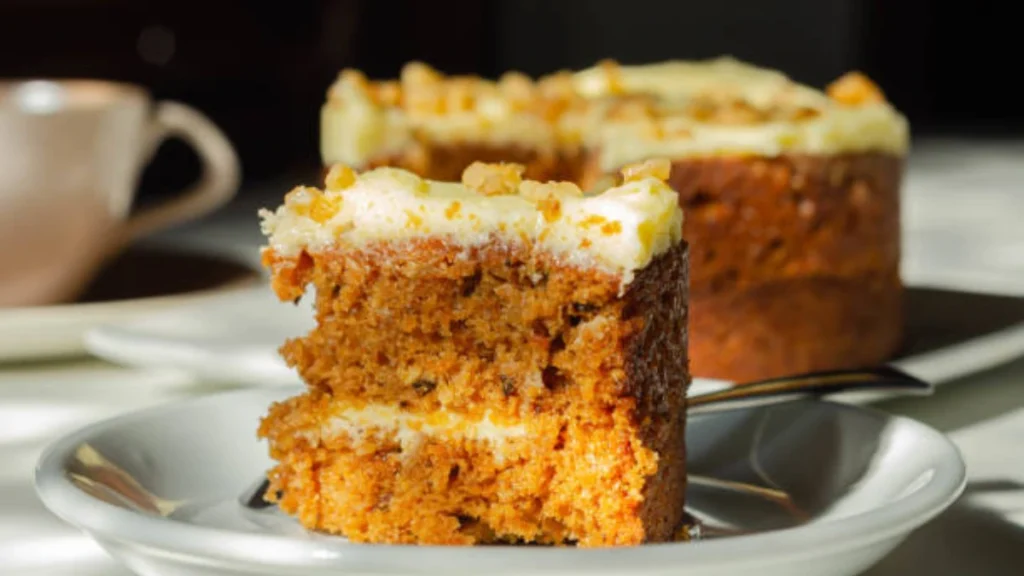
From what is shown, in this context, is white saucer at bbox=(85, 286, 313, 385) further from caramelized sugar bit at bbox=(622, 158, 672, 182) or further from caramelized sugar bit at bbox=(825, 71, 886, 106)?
caramelized sugar bit at bbox=(825, 71, 886, 106)

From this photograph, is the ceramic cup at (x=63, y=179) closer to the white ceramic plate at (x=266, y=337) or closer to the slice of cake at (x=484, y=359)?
the white ceramic plate at (x=266, y=337)

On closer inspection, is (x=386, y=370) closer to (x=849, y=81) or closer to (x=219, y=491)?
(x=219, y=491)

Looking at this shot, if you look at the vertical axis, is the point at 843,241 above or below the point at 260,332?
above

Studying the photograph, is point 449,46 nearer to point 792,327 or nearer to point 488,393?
point 792,327

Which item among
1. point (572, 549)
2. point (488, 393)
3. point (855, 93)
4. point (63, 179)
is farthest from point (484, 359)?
point (63, 179)

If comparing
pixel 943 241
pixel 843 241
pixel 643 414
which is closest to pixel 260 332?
pixel 843 241
